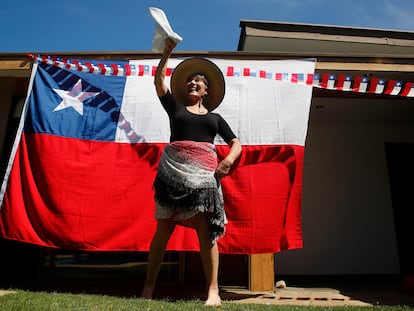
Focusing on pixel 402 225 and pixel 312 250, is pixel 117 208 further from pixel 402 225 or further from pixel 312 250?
pixel 402 225

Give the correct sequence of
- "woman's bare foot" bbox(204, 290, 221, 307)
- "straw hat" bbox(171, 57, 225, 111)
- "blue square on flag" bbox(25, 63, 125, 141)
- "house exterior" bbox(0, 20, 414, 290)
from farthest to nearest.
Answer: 1. "house exterior" bbox(0, 20, 414, 290)
2. "blue square on flag" bbox(25, 63, 125, 141)
3. "straw hat" bbox(171, 57, 225, 111)
4. "woman's bare foot" bbox(204, 290, 221, 307)

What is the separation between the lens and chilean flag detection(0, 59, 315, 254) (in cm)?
262

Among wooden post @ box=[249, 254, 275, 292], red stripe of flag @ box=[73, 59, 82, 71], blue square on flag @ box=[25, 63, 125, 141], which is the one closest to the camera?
blue square on flag @ box=[25, 63, 125, 141]

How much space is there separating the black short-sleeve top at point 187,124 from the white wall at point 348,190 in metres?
2.68

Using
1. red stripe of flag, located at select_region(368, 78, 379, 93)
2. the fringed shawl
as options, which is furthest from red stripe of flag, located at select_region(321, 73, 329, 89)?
the fringed shawl

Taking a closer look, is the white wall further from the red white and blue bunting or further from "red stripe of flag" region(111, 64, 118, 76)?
"red stripe of flag" region(111, 64, 118, 76)

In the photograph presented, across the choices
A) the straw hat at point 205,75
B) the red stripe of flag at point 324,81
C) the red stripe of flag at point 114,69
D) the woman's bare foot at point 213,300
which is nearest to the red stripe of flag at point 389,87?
the red stripe of flag at point 324,81

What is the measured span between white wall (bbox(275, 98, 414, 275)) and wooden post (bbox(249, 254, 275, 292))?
4.27 ft

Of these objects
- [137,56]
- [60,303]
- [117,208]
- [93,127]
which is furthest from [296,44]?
[60,303]

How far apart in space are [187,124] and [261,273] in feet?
5.69

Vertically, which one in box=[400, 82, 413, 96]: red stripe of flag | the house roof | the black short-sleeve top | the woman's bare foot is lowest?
the woman's bare foot

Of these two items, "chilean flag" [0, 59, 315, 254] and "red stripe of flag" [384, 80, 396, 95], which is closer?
"chilean flag" [0, 59, 315, 254]

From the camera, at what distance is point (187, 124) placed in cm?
203

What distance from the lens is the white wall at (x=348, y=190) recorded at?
4320 millimetres
